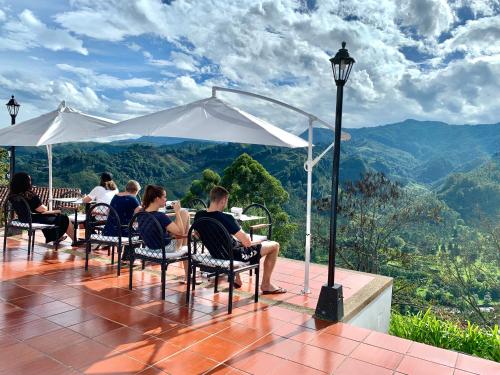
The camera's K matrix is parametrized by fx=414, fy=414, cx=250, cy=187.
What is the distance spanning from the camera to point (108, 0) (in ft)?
27.8

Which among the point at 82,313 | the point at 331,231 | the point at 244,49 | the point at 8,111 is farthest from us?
the point at 244,49

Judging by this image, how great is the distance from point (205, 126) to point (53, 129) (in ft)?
8.61

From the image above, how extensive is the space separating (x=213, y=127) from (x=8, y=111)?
18.8ft

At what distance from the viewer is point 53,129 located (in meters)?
5.57

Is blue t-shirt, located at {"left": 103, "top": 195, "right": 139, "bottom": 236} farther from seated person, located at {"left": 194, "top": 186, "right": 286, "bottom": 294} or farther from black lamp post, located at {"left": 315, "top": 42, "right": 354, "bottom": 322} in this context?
black lamp post, located at {"left": 315, "top": 42, "right": 354, "bottom": 322}

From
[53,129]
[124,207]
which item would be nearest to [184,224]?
[124,207]

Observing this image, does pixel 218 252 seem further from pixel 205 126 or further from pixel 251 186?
pixel 251 186

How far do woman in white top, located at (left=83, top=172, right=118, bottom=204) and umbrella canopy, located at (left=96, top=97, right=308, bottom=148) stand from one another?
1.93 meters

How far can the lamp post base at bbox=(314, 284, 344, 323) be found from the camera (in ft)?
12.3

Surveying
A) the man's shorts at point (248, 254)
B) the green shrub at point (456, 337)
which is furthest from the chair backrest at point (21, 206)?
the green shrub at point (456, 337)

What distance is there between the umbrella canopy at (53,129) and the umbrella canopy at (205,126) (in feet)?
3.61

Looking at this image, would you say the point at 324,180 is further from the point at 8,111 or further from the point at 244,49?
the point at 8,111

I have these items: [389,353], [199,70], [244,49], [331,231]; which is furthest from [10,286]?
[199,70]

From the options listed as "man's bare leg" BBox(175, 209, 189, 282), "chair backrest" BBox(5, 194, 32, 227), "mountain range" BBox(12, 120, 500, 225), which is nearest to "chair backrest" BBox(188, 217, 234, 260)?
"man's bare leg" BBox(175, 209, 189, 282)
